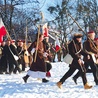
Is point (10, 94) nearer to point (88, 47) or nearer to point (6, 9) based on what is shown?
point (88, 47)

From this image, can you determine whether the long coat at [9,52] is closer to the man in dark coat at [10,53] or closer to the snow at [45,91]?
the man in dark coat at [10,53]

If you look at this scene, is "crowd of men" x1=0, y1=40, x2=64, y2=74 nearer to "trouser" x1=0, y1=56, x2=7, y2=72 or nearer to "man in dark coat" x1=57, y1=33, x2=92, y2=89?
"trouser" x1=0, y1=56, x2=7, y2=72

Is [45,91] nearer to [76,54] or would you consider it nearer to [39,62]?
[76,54]

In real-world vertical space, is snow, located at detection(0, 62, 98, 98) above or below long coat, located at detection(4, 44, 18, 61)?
below

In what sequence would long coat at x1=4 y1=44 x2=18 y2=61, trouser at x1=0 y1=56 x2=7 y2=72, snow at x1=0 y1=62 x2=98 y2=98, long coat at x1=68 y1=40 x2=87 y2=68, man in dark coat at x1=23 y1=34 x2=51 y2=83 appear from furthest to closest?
1. trouser at x1=0 y1=56 x2=7 y2=72
2. long coat at x1=4 y1=44 x2=18 y2=61
3. man in dark coat at x1=23 y1=34 x2=51 y2=83
4. long coat at x1=68 y1=40 x2=87 y2=68
5. snow at x1=0 y1=62 x2=98 y2=98

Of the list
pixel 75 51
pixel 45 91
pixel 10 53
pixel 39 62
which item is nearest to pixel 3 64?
pixel 10 53

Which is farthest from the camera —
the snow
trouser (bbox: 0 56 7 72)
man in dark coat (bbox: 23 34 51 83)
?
trouser (bbox: 0 56 7 72)

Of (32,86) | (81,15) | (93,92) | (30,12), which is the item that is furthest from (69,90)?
(81,15)

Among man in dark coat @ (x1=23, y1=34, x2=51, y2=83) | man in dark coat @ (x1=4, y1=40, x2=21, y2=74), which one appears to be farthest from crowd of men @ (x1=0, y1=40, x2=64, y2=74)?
man in dark coat @ (x1=23, y1=34, x2=51, y2=83)

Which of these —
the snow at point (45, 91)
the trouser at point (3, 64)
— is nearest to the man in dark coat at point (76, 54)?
the snow at point (45, 91)

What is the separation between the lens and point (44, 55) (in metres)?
9.91

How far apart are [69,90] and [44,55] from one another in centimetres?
172

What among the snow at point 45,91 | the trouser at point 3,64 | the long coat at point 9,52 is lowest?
Result: the snow at point 45,91

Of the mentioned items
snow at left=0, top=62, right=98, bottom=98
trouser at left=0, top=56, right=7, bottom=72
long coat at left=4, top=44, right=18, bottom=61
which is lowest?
snow at left=0, top=62, right=98, bottom=98
